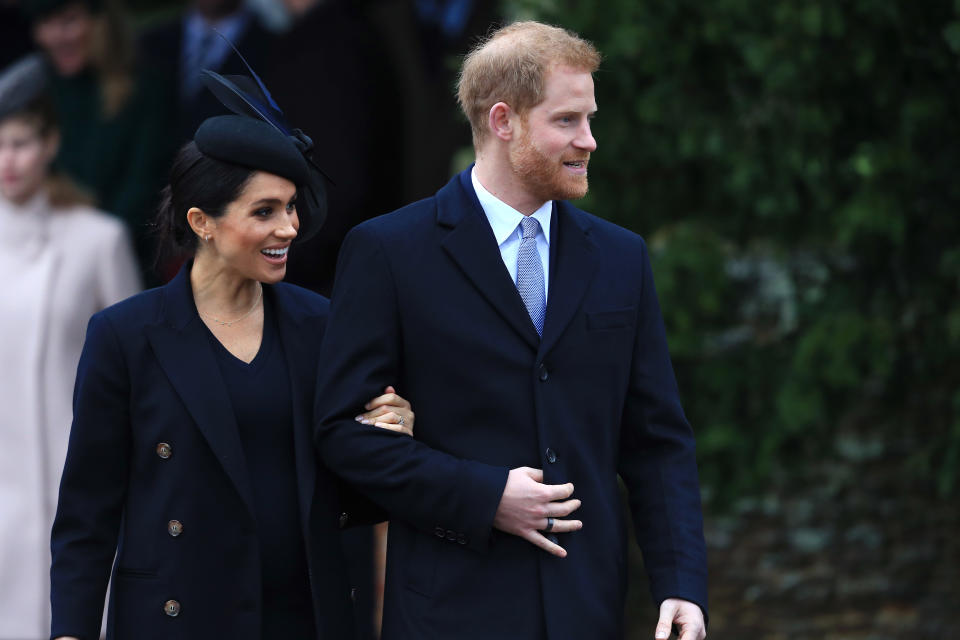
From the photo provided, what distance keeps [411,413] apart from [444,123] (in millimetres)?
4557

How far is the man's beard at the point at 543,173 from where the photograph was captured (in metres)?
3.53

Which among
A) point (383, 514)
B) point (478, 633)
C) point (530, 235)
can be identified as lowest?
point (478, 633)

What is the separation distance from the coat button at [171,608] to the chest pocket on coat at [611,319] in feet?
3.60

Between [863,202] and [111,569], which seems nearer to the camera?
[111,569]

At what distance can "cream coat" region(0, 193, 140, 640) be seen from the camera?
239 inches

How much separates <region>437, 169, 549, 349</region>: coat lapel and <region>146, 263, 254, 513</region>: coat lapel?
61 cm

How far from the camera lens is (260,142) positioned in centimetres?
368

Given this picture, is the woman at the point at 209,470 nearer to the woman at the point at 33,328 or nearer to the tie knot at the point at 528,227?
the tie knot at the point at 528,227

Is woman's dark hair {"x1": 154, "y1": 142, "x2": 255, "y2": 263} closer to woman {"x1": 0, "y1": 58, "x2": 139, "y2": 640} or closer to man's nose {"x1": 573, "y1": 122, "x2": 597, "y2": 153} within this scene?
man's nose {"x1": 573, "y1": 122, "x2": 597, "y2": 153}

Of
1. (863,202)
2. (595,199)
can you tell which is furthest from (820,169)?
(595,199)

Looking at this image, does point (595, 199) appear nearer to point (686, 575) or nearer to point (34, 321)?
point (34, 321)

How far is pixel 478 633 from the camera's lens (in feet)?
11.4

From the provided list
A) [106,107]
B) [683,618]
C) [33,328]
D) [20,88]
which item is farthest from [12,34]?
[683,618]

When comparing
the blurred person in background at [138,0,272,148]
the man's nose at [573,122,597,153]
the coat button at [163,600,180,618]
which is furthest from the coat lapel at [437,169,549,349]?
the blurred person in background at [138,0,272,148]
